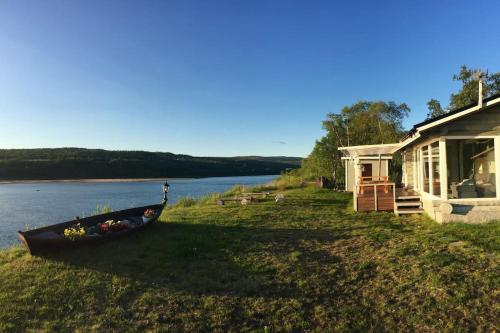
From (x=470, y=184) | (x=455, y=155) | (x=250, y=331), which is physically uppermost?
(x=455, y=155)

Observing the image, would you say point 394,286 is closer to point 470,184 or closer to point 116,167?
point 470,184

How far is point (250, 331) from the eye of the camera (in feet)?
14.7

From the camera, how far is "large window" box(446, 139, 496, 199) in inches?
362

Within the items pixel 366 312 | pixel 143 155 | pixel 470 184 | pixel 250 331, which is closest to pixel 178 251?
pixel 250 331

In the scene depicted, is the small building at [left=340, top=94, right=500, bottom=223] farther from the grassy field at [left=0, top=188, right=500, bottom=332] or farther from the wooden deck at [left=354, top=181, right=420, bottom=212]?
the wooden deck at [left=354, top=181, right=420, bottom=212]

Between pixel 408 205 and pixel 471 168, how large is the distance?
6.70 feet

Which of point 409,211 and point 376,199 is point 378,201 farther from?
point 409,211

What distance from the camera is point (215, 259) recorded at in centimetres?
702

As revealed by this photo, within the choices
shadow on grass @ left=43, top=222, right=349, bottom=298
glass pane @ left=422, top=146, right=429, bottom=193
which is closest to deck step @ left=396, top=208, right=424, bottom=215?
glass pane @ left=422, top=146, right=429, bottom=193

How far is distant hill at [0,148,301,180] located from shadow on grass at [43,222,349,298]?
5495 centimetres

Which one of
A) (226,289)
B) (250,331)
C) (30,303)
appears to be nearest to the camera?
(250,331)

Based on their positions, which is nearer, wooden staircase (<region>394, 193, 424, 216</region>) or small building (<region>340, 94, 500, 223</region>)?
small building (<region>340, 94, 500, 223</region>)

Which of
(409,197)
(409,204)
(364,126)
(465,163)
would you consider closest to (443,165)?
(465,163)

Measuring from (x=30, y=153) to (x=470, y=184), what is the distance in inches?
4060
